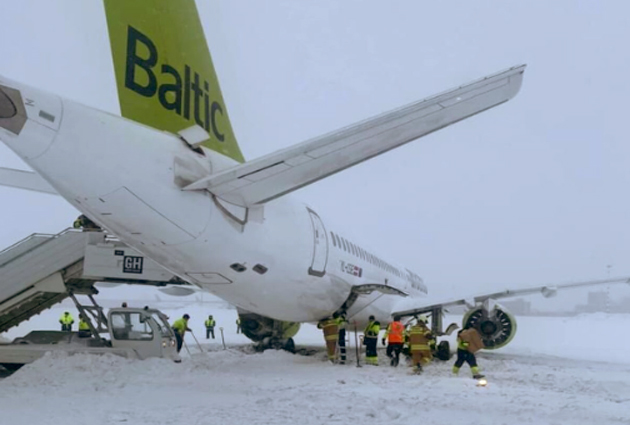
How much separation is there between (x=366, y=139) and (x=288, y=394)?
11.1 feet

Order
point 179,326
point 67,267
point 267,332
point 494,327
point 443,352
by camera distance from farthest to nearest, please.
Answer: point 267,332 → point 494,327 → point 179,326 → point 443,352 → point 67,267

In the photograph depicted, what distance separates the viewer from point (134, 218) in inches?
273

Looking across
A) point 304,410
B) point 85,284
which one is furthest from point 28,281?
point 304,410

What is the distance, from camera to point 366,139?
676 centimetres

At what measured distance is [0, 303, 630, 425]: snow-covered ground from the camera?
627 cm

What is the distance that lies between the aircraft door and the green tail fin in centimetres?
244

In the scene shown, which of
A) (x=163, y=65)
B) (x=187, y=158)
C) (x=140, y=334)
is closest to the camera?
(x=187, y=158)

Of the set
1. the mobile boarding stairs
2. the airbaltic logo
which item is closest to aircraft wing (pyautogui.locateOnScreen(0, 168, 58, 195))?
the mobile boarding stairs

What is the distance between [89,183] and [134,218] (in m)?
0.75

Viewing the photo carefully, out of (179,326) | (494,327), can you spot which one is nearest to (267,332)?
(179,326)

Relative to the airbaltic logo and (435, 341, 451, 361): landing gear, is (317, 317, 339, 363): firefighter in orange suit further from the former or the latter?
the airbaltic logo

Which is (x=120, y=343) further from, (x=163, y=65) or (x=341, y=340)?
(x=163, y=65)

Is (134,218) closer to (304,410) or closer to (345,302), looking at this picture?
(304,410)

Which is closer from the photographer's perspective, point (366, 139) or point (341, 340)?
point (366, 139)
